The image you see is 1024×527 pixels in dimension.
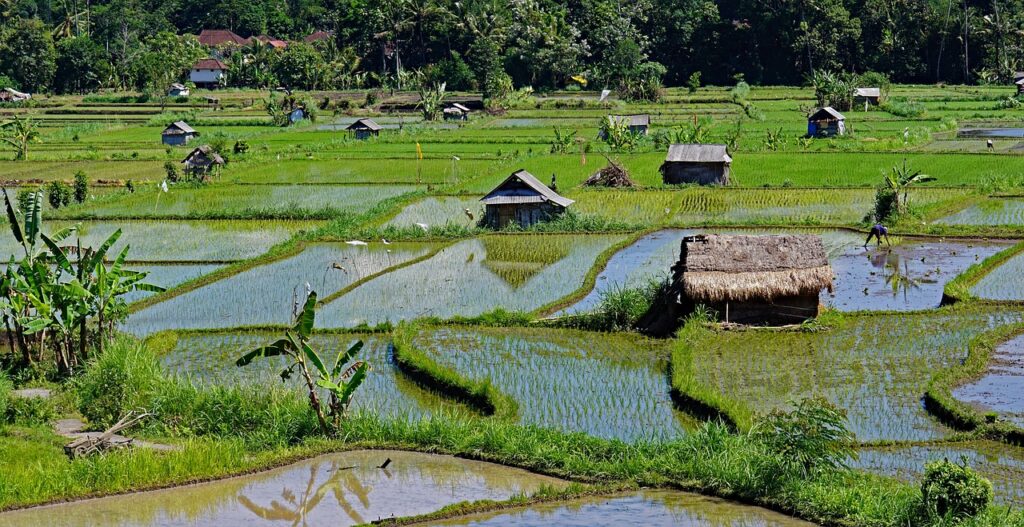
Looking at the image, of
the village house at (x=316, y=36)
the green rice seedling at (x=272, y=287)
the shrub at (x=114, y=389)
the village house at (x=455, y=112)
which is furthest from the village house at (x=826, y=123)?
the village house at (x=316, y=36)

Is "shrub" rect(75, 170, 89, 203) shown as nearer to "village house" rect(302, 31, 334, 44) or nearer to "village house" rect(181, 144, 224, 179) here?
"village house" rect(181, 144, 224, 179)

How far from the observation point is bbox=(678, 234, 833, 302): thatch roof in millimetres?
13703

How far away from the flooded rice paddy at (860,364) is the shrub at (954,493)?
2084mm

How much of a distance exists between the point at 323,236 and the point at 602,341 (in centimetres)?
754

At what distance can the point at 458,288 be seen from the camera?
16.5 m

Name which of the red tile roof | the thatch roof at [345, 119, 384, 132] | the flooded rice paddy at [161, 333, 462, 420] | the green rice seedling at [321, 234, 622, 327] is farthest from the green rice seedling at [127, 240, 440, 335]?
Answer: the red tile roof

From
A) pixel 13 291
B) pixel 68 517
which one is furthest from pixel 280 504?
pixel 13 291

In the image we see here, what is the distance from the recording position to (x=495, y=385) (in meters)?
12.1

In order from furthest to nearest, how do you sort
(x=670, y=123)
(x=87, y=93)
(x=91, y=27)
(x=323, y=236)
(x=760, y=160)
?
(x=91, y=27), (x=87, y=93), (x=670, y=123), (x=760, y=160), (x=323, y=236)

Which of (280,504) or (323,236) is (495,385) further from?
(323,236)

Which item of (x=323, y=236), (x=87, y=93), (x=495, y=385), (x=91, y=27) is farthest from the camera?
(x=91, y=27)

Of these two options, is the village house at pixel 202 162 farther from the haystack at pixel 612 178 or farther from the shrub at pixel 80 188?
the haystack at pixel 612 178

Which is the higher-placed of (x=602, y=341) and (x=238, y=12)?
(x=238, y=12)

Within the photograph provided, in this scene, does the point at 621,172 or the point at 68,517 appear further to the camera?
the point at 621,172
